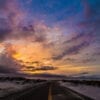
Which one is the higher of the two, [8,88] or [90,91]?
[8,88]

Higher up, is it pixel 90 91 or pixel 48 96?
pixel 90 91

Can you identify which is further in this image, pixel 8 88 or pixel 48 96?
pixel 8 88

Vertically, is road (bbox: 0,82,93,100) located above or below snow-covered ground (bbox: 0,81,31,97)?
below

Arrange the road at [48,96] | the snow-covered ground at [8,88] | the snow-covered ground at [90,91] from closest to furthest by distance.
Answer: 1. the road at [48,96]
2. the snow-covered ground at [90,91]
3. the snow-covered ground at [8,88]

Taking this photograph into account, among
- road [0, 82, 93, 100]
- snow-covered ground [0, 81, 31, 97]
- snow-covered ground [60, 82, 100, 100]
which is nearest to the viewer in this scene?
road [0, 82, 93, 100]

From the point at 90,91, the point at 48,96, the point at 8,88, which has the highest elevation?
the point at 8,88

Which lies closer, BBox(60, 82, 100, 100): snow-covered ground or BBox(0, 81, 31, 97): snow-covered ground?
BBox(60, 82, 100, 100): snow-covered ground

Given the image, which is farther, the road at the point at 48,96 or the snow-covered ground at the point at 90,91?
the snow-covered ground at the point at 90,91

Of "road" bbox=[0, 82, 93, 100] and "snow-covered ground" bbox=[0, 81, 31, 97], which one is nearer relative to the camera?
"road" bbox=[0, 82, 93, 100]

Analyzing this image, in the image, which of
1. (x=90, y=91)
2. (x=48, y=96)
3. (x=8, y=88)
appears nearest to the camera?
(x=48, y=96)

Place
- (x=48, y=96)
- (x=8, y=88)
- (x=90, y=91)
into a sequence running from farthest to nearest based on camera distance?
(x=8, y=88) → (x=90, y=91) → (x=48, y=96)

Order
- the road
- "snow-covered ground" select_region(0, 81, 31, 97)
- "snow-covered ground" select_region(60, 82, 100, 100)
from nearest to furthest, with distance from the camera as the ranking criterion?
the road → "snow-covered ground" select_region(60, 82, 100, 100) → "snow-covered ground" select_region(0, 81, 31, 97)

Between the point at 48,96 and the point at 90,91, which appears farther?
the point at 90,91

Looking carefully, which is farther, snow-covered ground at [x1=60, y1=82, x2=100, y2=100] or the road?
snow-covered ground at [x1=60, y1=82, x2=100, y2=100]
